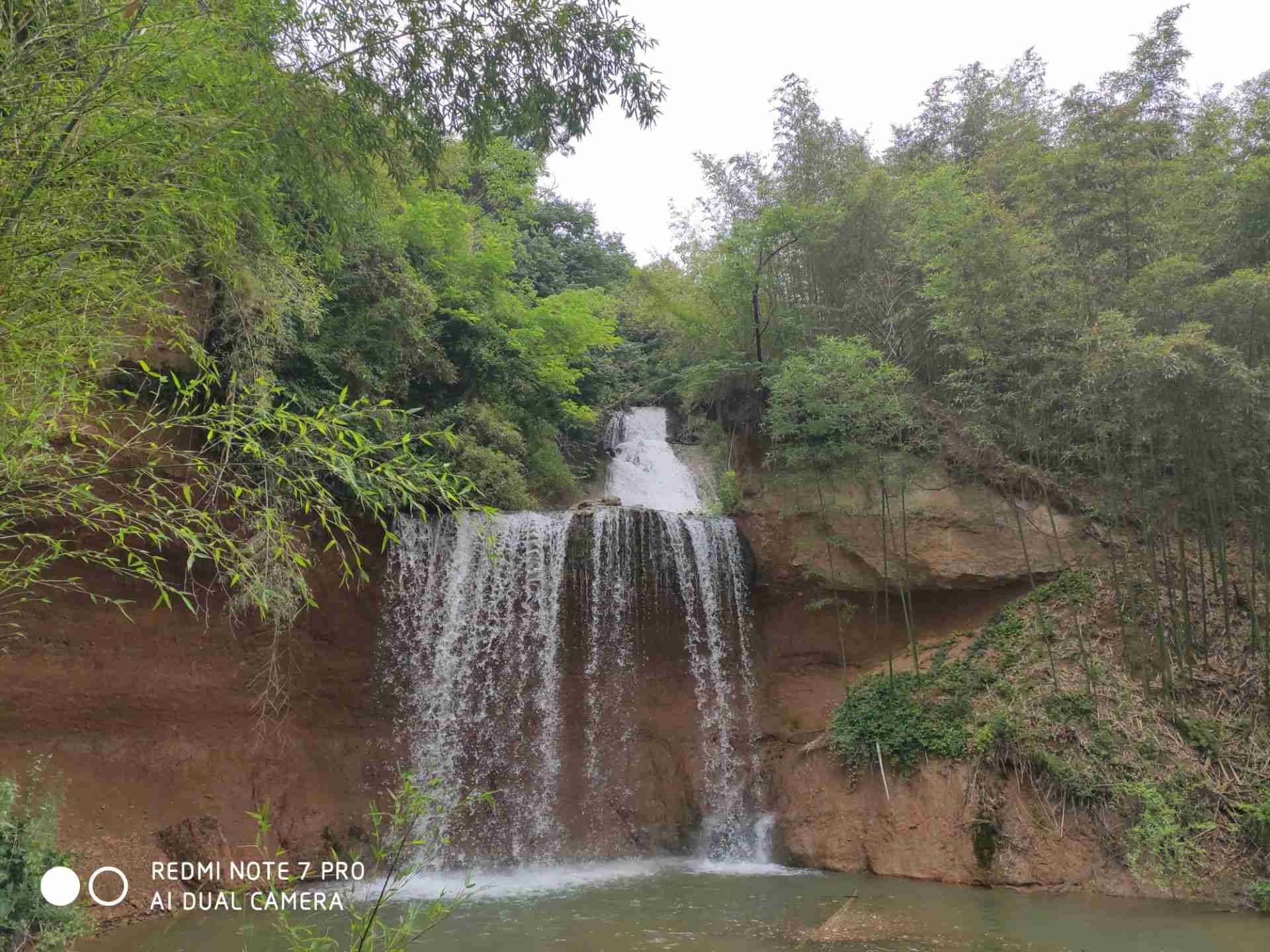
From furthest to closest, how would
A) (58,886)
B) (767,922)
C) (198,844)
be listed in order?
(198,844) < (767,922) < (58,886)

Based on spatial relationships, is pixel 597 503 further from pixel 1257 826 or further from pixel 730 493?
pixel 1257 826

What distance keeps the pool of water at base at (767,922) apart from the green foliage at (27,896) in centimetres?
123

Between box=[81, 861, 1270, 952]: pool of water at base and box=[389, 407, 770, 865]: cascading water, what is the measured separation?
5.08 ft

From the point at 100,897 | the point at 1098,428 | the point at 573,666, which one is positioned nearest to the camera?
the point at 100,897

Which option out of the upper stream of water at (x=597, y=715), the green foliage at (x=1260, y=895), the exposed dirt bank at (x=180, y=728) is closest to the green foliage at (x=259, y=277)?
the exposed dirt bank at (x=180, y=728)

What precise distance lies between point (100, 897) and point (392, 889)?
736 centimetres

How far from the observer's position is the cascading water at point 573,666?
420 inches

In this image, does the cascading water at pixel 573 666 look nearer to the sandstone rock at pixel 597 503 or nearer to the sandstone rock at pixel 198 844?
the sandstone rock at pixel 597 503

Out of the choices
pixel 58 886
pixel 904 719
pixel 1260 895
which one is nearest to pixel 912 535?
pixel 904 719

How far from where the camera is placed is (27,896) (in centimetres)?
544

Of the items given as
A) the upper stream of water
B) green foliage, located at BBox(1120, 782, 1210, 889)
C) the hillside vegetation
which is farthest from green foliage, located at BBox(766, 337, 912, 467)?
green foliage, located at BBox(1120, 782, 1210, 889)

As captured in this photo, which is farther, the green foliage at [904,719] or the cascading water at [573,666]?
the cascading water at [573,666]

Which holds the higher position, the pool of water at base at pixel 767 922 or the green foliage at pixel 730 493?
the green foliage at pixel 730 493

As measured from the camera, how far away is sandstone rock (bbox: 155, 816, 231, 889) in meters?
8.62
